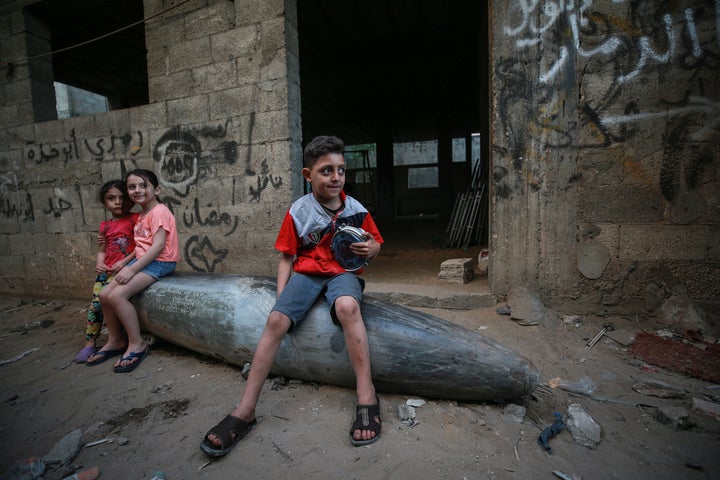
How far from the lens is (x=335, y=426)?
164cm

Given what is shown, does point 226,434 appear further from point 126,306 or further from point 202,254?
point 202,254

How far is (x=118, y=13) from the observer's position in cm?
483

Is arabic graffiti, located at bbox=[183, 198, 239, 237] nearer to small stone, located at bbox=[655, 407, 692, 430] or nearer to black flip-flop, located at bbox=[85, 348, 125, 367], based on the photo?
black flip-flop, located at bbox=[85, 348, 125, 367]

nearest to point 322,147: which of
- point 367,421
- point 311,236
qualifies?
point 311,236

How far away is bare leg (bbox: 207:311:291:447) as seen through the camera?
5.32 feet

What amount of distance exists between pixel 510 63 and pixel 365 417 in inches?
116

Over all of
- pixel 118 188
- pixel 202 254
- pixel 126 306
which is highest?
pixel 118 188

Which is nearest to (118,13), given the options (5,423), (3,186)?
(3,186)

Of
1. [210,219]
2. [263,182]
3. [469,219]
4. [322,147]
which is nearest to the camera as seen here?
[322,147]

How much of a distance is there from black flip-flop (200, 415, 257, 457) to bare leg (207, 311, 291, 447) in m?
0.03

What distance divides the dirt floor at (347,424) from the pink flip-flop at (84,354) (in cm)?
7

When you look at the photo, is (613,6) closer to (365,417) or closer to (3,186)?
(365,417)

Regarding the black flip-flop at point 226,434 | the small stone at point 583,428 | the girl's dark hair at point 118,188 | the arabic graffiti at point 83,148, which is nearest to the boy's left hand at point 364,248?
the black flip-flop at point 226,434

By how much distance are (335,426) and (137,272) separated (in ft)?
6.26
